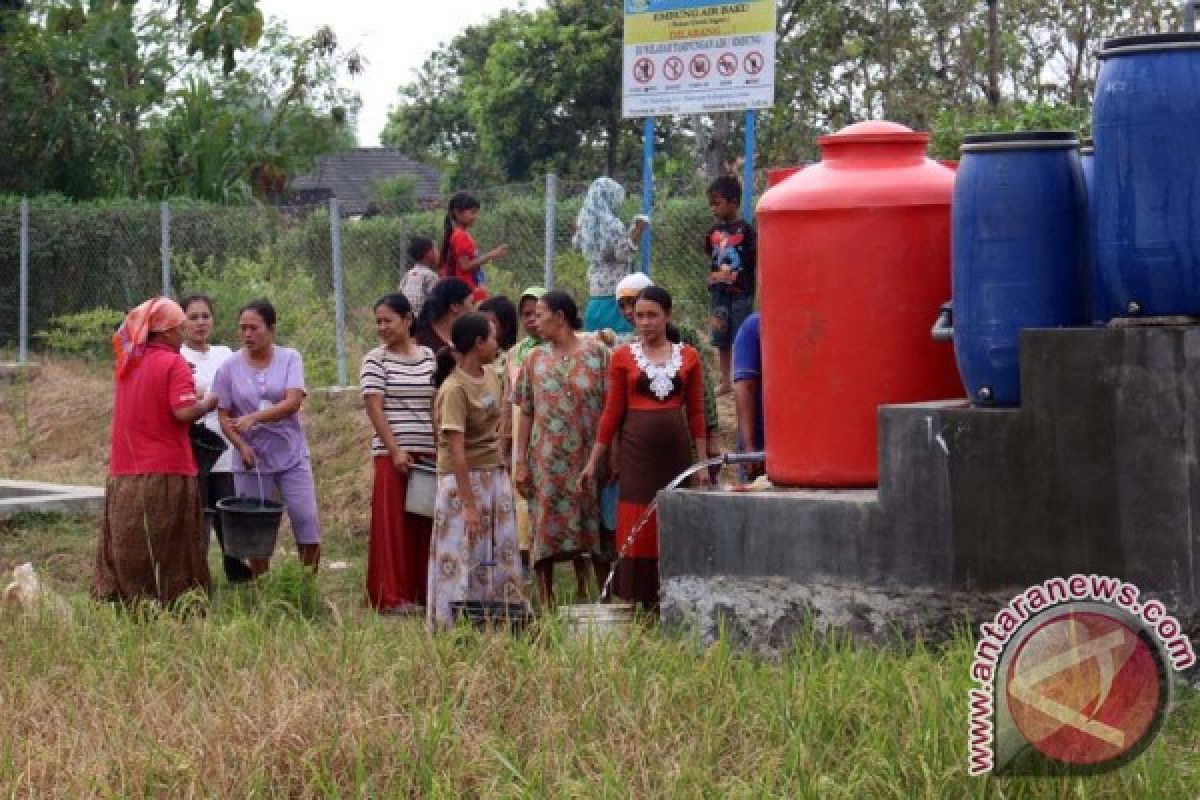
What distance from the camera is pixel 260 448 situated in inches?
384

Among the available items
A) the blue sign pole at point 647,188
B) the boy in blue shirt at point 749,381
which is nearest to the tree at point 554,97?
the blue sign pole at point 647,188

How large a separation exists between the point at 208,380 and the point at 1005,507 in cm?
523

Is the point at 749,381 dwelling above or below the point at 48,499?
above

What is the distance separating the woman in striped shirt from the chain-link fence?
374 cm

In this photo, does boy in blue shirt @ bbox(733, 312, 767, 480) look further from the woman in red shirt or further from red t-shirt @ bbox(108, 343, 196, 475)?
red t-shirt @ bbox(108, 343, 196, 475)

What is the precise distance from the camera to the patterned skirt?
28.4ft

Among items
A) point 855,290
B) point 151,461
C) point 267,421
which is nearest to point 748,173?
point 267,421

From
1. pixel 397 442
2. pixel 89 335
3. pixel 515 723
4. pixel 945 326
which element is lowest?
pixel 515 723

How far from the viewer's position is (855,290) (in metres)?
6.47

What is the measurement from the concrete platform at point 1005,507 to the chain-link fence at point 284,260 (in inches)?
266

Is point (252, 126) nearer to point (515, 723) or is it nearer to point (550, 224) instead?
point (550, 224)

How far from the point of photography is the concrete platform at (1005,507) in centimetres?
557

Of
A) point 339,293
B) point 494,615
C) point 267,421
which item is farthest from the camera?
point 339,293

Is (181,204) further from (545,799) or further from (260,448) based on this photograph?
(545,799)
